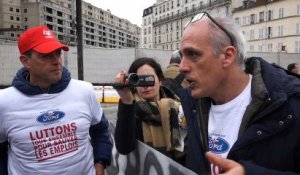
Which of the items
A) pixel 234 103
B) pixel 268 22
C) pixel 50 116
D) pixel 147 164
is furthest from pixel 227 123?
pixel 268 22

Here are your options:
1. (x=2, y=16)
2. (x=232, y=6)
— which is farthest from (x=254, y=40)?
(x=2, y=16)

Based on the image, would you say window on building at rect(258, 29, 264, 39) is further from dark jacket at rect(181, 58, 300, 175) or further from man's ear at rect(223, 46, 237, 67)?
dark jacket at rect(181, 58, 300, 175)

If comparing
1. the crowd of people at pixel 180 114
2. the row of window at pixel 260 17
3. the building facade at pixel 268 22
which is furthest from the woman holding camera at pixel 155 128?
the row of window at pixel 260 17

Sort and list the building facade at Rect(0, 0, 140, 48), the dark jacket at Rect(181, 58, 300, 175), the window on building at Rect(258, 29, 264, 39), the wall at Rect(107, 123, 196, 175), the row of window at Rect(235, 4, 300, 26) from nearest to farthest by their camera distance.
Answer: the dark jacket at Rect(181, 58, 300, 175) → the wall at Rect(107, 123, 196, 175) → the row of window at Rect(235, 4, 300, 26) → the window on building at Rect(258, 29, 264, 39) → the building facade at Rect(0, 0, 140, 48)

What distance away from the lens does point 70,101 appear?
257 cm

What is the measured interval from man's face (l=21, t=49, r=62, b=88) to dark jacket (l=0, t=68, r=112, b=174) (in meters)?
0.05

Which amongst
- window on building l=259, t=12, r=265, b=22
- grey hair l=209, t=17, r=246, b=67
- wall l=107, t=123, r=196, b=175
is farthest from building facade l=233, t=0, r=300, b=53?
grey hair l=209, t=17, r=246, b=67

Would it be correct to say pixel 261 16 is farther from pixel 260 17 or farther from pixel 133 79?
pixel 133 79

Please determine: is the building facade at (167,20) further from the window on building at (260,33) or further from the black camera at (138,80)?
the black camera at (138,80)

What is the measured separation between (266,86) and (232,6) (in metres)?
70.1

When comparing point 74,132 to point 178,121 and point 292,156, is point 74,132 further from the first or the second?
point 292,156

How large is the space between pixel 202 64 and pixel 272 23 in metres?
61.7

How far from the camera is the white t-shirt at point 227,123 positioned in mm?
1786

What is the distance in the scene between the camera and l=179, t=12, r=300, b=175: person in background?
160cm
